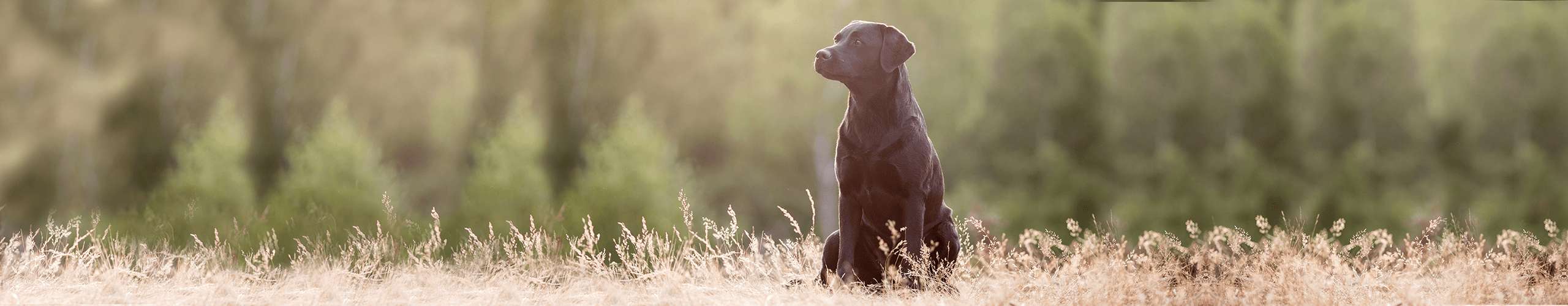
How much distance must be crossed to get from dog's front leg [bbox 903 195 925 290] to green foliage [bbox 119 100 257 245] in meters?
5.40

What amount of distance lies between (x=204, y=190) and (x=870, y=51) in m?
6.24

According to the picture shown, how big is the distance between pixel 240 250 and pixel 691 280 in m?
3.68

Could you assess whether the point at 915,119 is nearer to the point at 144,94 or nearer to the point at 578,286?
the point at 578,286

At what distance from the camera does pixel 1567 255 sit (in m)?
5.82

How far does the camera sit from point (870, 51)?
4.71 meters

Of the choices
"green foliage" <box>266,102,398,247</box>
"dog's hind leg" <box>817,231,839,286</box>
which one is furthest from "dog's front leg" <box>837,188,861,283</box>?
"green foliage" <box>266,102,398,247</box>

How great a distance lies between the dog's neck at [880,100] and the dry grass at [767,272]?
2.61 ft

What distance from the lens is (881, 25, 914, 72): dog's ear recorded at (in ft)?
15.4

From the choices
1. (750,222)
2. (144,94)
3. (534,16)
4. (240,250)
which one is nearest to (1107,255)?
(240,250)

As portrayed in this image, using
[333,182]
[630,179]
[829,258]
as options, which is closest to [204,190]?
[333,182]

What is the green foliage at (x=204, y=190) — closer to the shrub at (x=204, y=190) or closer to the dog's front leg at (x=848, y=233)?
the shrub at (x=204, y=190)

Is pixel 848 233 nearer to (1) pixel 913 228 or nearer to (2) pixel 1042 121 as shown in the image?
(1) pixel 913 228

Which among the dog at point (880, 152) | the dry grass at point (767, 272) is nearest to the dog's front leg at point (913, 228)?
the dog at point (880, 152)

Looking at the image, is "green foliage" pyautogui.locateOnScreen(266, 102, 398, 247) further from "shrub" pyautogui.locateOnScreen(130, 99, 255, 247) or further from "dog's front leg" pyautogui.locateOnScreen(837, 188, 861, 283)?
"dog's front leg" pyautogui.locateOnScreen(837, 188, 861, 283)
